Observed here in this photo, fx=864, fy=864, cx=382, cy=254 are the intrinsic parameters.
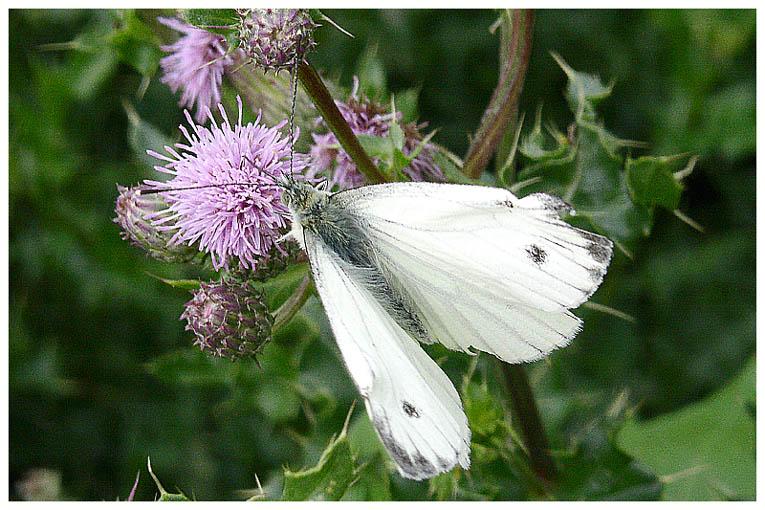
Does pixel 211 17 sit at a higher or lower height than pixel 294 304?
higher

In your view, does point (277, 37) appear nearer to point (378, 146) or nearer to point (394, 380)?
point (378, 146)

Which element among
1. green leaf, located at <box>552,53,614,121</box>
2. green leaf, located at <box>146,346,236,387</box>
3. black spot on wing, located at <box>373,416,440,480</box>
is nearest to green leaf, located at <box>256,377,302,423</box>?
green leaf, located at <box>146,346,236,387</box>

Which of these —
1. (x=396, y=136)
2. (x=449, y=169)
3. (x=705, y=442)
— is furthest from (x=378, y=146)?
(x=705, y=442)

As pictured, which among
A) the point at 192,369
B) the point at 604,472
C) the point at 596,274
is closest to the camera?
the point at 596,274

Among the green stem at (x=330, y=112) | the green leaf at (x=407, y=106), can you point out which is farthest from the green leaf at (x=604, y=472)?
the green stem at (x=330, y=112)

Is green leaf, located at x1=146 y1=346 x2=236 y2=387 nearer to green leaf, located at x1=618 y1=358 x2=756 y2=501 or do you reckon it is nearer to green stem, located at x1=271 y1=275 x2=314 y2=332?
green stem, located at x1=271 y1=275 x2=314 y2=332

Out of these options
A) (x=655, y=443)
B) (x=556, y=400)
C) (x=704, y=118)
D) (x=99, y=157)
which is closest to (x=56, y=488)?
(x=99, y=157)
